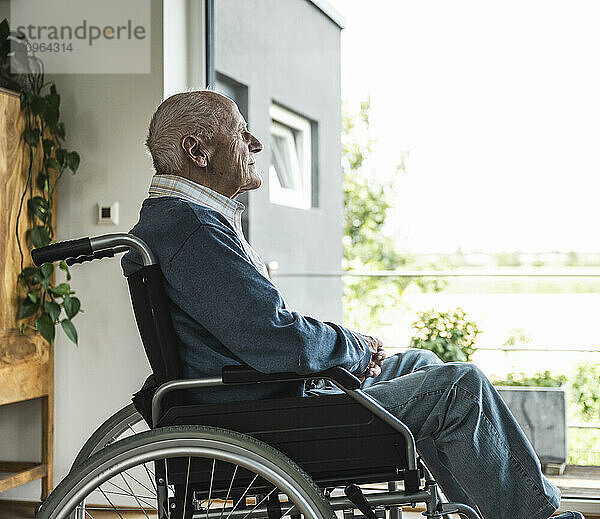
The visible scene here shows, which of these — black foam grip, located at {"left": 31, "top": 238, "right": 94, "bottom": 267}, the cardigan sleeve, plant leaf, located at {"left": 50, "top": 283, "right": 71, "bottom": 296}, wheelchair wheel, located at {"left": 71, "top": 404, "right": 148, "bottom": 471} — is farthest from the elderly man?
plant leaf, located at {"left": 50, "top": 283, "right": 71, "bottom": 296}

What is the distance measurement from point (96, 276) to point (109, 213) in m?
0.24

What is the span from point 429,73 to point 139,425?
1.61 m

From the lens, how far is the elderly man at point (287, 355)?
5.38 ft

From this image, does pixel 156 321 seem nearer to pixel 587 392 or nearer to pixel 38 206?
pixel 38 206

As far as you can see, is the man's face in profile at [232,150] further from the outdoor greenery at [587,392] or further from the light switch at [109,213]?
the outdoor greenery at [587,392]

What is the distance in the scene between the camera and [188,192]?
1.86 metres

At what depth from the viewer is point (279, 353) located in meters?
1.63

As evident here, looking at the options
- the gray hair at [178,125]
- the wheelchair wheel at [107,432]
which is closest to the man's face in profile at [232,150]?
the gray hair at [178,125]

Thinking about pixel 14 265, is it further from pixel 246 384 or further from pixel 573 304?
pixel 573 304

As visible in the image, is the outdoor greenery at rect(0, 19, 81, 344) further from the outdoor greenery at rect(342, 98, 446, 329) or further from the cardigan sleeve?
the cardigan sleeve

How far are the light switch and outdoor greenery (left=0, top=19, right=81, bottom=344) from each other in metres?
0.17

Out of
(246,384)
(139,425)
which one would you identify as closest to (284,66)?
(139,425)

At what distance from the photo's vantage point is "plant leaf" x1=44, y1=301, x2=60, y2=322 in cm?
303

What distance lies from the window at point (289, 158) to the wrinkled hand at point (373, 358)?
4.58ft
